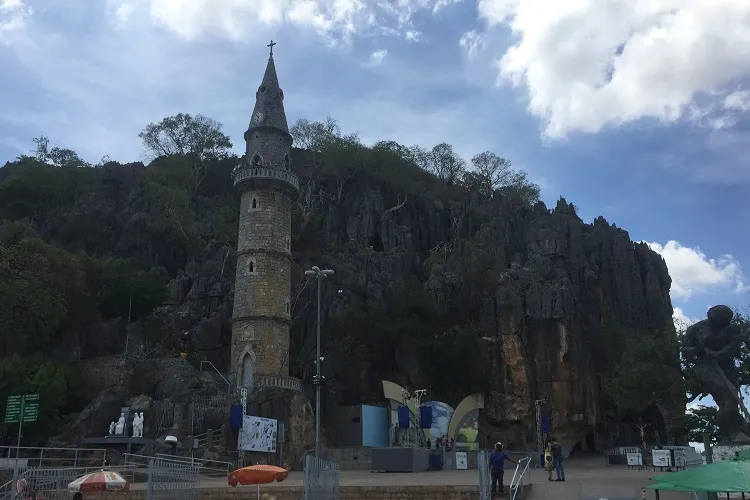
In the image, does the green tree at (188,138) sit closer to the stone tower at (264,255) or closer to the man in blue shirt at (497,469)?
the stone tower at (264,255)

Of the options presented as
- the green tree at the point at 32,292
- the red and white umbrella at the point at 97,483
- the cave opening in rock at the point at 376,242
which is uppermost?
the cave opening in rock at the point at 376,242

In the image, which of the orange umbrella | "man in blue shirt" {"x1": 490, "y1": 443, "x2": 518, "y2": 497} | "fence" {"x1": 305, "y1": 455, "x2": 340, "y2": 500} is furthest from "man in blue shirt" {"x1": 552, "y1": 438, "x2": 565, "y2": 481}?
the orange umbrella

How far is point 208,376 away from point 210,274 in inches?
565

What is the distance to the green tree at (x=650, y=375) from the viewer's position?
41906 millimetres

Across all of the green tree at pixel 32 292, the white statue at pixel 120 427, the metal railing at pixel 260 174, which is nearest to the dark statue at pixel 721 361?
the white statue at pixel 120 427

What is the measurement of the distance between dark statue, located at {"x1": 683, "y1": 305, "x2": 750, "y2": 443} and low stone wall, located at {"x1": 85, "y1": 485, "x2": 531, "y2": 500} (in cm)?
567

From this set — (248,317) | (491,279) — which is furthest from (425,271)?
(248,317)

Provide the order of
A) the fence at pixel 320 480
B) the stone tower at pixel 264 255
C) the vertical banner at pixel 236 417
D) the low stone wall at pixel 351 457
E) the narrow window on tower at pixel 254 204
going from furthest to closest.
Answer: the narrow window on tower at pixel 254 204 → the stone tower at pixel 264 255 → the low stone wall at pixel 351 457 → the vertical banner at pixel 236 417 → the fence at pixel 320 480

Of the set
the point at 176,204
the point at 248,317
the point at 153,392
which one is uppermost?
the point at 176,204

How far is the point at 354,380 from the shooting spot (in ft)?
155

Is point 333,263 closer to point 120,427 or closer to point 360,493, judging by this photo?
point 120,427

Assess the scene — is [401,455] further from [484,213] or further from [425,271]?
[484,213]

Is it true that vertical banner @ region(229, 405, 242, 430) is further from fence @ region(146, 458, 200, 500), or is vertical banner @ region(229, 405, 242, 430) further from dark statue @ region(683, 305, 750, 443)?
dark statue @ region(683, 305, 750, 443)

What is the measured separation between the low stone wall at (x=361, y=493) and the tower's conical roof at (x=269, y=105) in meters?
27.8
